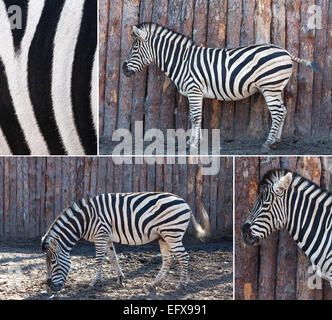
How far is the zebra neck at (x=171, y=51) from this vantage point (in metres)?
4.17

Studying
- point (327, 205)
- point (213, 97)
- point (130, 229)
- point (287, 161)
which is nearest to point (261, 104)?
point (213, 97)

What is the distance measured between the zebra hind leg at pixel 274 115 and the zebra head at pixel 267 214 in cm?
75

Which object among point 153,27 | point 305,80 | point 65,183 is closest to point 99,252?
point 65,183

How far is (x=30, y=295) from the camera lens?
374 cm

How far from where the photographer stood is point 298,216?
3.27 metres

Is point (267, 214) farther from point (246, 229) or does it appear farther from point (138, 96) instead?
point (138, 96)

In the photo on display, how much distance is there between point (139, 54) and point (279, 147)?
1535 millimetres

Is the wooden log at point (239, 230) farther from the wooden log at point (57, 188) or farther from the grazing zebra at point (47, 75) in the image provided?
the wooden log at point (57, 188)

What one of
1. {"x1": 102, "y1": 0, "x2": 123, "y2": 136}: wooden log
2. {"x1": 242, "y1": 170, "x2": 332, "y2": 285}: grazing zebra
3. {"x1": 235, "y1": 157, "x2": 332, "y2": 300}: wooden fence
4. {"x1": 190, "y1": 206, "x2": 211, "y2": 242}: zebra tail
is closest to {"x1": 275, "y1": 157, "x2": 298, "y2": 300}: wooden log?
{"x1": 235, "y1": 157, "x2": 332, "y2": 300}: wooden fence

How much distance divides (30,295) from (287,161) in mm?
2332

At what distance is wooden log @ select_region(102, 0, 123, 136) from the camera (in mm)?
4344

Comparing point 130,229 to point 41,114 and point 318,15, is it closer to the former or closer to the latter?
point 41,114

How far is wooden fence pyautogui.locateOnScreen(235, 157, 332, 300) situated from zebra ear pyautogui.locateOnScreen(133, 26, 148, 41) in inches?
59.6

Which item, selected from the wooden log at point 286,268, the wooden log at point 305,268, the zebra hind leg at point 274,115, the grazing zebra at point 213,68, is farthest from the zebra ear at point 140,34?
the wooden log at point 286,268
